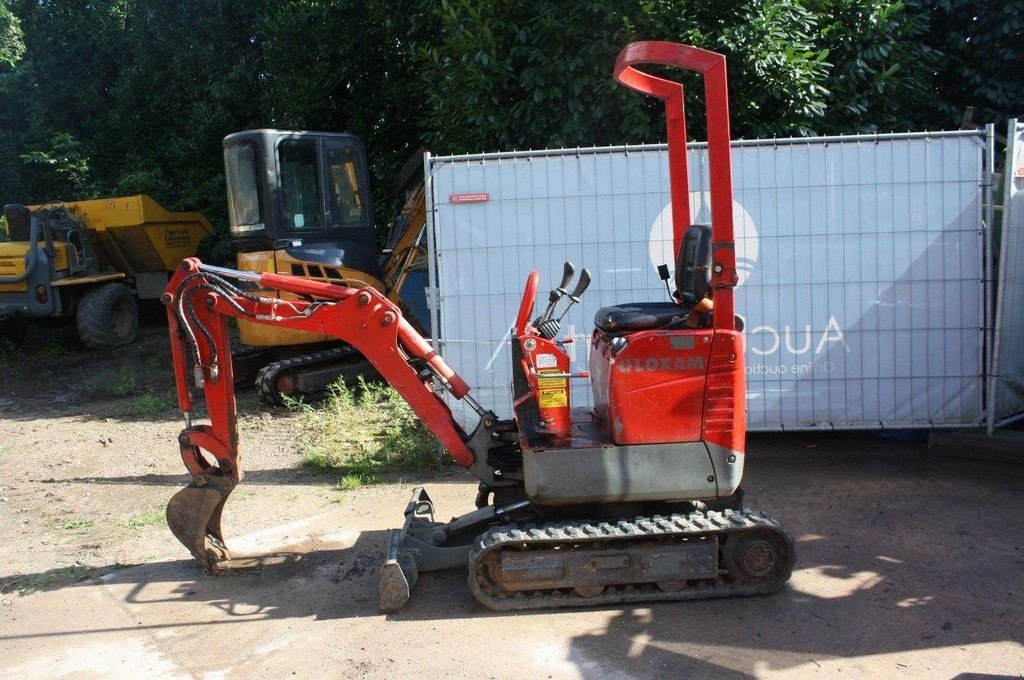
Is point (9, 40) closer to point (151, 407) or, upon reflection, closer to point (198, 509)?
point (151, 407)

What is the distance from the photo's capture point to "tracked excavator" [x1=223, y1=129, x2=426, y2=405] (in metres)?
9.94

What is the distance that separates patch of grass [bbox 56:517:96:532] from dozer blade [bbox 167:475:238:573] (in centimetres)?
170

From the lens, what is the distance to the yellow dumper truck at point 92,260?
13.8 meters

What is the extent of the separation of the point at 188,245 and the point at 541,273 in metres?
10.7

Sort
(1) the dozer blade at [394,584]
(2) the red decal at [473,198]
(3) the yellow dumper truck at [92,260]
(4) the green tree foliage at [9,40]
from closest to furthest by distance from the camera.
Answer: (1) the dozer blade at [394,584] < (2) the red decal at [473,198] < (3) the yellow dumper truck at [92,260] < (4) the green tree foliage at [9,40]

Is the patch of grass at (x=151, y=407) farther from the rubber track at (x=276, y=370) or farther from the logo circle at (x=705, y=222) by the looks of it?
the logo circle at (x=705, y=222)

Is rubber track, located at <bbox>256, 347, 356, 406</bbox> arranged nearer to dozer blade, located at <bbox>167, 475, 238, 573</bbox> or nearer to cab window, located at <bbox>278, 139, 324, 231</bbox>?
cab window, located at <bbox>278, 139, 324, 231</bbox>

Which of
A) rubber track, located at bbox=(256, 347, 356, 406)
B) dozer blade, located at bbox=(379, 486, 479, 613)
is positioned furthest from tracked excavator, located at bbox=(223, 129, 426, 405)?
dozer blade, located at bbox=(379, 486, 479, 613)

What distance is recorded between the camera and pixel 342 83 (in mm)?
13984

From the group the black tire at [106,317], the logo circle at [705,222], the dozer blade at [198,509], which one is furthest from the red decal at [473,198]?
the black tire at [106,317]

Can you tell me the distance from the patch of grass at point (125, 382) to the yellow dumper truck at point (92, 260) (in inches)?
78.7

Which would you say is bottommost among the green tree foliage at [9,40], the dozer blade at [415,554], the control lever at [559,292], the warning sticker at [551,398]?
the dozer blade at [415,554]

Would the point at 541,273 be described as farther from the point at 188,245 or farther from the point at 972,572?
the point at 188,245

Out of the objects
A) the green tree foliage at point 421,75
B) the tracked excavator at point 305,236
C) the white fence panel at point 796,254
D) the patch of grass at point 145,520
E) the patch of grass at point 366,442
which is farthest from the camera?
the tracked excavator at point 305,236
